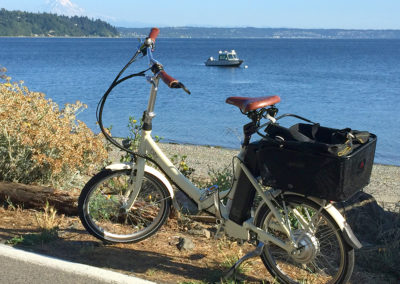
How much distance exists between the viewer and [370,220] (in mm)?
5949

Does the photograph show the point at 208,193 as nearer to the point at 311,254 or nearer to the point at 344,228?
the point at 311,254

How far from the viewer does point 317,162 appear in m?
3.64

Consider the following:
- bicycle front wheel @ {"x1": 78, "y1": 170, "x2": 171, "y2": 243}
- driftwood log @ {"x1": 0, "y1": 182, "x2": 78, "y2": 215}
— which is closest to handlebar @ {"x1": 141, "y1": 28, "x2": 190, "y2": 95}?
bicycle front wheel @ {"x1": 78, "y1": 170, "x2": 171, "y2": 243}

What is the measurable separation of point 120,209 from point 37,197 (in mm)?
1018

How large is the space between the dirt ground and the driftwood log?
144 mm

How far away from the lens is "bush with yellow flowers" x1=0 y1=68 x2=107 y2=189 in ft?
19.4

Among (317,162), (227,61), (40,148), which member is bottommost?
(227,61)

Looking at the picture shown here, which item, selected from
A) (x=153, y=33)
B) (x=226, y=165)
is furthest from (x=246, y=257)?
(x=226, y=165)

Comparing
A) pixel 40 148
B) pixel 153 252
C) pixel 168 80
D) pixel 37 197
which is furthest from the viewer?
pixel 40 148

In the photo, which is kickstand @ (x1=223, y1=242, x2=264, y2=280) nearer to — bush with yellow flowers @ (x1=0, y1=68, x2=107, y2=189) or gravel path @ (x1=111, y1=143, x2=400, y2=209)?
bush with yellow flowers @ (x1=0, y1=68, x2=107, y2=189)

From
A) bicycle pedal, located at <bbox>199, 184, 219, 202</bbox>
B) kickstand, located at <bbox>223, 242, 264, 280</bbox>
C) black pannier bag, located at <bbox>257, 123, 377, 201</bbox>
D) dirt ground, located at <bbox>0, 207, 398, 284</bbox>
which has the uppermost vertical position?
black pannier bag, located at <bbox>257, 123, 377, 201</bbox>

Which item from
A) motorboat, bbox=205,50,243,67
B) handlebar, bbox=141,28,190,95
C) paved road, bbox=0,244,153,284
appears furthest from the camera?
motorboat, bbox=205,50,243,67

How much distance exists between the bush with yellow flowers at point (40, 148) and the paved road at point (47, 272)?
1.64 m

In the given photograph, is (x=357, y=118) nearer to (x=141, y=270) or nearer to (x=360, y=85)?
(x=360, y=85)
